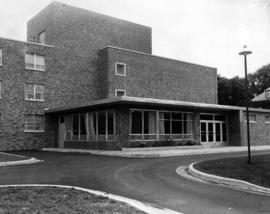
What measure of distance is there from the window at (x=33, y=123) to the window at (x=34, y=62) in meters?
4.32

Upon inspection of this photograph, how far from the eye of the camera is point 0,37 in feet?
95.8

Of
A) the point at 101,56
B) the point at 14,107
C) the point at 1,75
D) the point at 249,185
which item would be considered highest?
the point at 101,56

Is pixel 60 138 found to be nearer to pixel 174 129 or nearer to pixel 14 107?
pixel 14 107

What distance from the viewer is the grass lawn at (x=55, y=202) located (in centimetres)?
658

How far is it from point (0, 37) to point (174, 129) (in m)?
16.3

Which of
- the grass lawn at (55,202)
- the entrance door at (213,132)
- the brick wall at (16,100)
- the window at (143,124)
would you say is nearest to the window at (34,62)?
the brick wall at (16,100)

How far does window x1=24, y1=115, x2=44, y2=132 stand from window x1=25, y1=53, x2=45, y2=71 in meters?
4.32

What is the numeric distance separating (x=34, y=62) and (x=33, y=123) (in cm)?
541

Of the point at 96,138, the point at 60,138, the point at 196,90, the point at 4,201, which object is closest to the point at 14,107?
the point at 60,138

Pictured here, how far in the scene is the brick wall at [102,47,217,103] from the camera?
34.1 meters

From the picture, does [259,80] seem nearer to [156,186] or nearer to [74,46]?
[74,46]

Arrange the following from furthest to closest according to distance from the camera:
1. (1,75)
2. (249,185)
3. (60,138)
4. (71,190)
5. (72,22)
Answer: (72,22)
(60,138)
(1,75)
(249,185)
(71,190)

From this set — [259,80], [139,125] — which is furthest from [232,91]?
[139,125]

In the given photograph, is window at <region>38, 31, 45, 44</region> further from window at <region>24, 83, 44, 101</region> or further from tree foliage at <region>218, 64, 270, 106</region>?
tree foliage at <region>218, 64, 270, 106</region>
